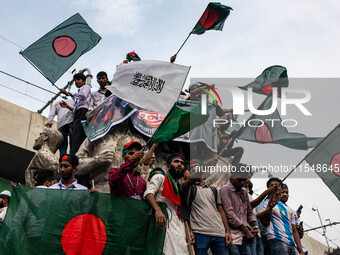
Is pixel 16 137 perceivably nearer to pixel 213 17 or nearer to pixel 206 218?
pixel 213 17

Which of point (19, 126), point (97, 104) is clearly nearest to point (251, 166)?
point (97, 104)

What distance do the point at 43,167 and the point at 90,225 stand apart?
2.88 metres

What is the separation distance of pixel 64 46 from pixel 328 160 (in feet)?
17.0

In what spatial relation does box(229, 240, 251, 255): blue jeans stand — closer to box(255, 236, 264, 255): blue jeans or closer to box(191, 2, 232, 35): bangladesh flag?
box(255, 236, 264, 255): blue jeans

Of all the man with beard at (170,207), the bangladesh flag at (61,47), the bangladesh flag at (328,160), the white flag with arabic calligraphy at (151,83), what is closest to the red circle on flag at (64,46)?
the bangladesh flag at (61,47)

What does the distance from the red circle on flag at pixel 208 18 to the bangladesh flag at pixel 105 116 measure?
2.11 meters

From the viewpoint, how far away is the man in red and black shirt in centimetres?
501

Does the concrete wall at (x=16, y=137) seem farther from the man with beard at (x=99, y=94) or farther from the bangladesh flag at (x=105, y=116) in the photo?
the bangladesh flag at (x=105, y=116)

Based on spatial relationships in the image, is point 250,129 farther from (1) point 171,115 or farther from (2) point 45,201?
(2) point 45,201

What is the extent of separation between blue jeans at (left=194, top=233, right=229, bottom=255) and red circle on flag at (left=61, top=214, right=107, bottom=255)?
3.39 ft

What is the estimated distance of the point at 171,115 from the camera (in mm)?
5598

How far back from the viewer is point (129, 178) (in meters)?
5.41

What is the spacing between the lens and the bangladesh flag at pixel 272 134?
7719 millimetres

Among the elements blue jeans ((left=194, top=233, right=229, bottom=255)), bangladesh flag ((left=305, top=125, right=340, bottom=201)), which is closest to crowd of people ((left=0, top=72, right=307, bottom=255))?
blue jeans ((left=194, top=233, right=229, bottom=255))
